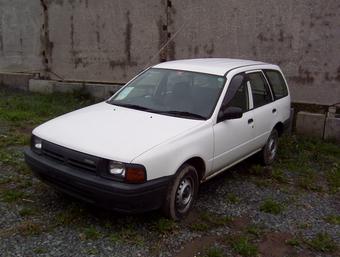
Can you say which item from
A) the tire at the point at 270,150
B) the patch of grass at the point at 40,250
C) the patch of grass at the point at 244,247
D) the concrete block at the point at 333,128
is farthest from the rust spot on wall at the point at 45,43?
the patch of grass at the point at 244,247

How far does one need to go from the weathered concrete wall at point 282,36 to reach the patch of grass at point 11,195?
4934 millimetres

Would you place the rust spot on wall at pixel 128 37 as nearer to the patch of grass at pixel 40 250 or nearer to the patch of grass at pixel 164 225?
the patch of grass at pixel 164 225

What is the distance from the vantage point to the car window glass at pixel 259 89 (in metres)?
5.54

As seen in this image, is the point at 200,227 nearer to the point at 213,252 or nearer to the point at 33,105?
the point at 213,252

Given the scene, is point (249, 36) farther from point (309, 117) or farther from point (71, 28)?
point (71, 28)

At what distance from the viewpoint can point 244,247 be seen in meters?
3.81

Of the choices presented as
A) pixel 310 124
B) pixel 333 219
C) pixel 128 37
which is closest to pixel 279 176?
pixel 333 219

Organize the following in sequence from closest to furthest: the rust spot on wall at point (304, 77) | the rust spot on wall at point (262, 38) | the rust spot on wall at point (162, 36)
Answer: the rust spot on wall at point (304, 77)
the rust spot on wall at point (262, 38)
the rust spot on wall at point (162, 36)

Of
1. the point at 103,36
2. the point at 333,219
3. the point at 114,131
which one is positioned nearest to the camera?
the point at 114,131

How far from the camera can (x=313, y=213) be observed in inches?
186

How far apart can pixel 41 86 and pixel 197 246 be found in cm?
806

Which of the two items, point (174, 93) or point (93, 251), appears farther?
point (174, 93)

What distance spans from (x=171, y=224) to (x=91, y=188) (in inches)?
35.1

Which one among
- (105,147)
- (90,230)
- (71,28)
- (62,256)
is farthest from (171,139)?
(71,28)
